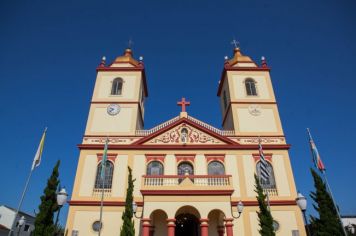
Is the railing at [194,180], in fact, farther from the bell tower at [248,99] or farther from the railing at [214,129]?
the bell tower at [248,99]

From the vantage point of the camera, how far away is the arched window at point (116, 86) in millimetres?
25031

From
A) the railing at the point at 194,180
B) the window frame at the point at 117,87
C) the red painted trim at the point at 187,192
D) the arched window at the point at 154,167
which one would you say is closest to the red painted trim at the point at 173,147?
the arched window at the point at 154,167

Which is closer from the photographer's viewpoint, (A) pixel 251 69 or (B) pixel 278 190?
(B) pixel 278 190

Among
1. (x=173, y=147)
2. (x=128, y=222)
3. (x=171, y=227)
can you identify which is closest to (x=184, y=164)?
(x=173, y=147)

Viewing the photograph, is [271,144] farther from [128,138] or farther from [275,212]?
[128,138]

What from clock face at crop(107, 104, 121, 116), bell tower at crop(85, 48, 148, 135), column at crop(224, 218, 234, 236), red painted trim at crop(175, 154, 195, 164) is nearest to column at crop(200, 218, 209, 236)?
column at crop(224, 218, 234, 236)

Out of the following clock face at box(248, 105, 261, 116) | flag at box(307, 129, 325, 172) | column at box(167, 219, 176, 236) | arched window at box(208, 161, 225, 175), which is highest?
clock face at box(248, 105, 261, 116)

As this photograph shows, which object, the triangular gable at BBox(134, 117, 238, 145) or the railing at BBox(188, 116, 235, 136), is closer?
the triangular gable at BBox(134, 117, 238, 145)

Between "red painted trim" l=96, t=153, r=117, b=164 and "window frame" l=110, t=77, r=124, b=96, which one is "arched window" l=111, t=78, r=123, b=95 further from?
"red painted trim" l=96, t=153, r=117, b=164

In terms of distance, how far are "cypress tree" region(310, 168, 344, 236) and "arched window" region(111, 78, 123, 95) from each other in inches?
727

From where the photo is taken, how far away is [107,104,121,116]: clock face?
77.2 feet

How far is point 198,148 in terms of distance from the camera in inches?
841

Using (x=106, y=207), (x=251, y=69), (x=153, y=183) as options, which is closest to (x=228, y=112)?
(x=251, y=69)

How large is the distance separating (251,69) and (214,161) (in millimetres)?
10955
